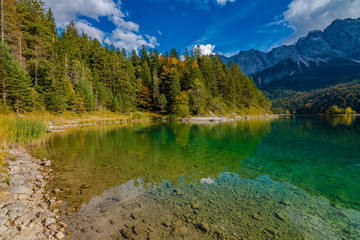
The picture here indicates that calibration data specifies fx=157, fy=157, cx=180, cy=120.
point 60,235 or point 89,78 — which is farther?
point 89,78

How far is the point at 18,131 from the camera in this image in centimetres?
1408

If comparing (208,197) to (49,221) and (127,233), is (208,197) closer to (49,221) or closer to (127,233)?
(127,233)

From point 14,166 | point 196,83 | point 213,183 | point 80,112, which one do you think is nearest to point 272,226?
point 213,183

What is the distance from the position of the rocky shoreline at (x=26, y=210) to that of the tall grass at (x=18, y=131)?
5.60m

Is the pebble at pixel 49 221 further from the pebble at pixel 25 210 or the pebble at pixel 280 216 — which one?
the pebble at pixel 280 216

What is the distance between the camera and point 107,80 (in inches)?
2510

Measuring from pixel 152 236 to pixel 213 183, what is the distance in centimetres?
449

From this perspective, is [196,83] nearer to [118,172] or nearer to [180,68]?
[180,68]

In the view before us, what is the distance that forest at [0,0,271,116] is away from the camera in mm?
30075

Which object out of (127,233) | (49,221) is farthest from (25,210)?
(127,233)

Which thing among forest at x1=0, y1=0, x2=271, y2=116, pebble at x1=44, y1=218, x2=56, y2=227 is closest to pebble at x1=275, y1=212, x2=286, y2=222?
pebble at x1=44, y1=218, x2=56, y2=227

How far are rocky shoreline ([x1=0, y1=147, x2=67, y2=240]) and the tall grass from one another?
18.4 feet

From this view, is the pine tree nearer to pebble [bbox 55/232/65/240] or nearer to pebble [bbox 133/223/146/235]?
pebble [bbox 55/232/65/240]

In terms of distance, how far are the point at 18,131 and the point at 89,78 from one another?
147 ft
